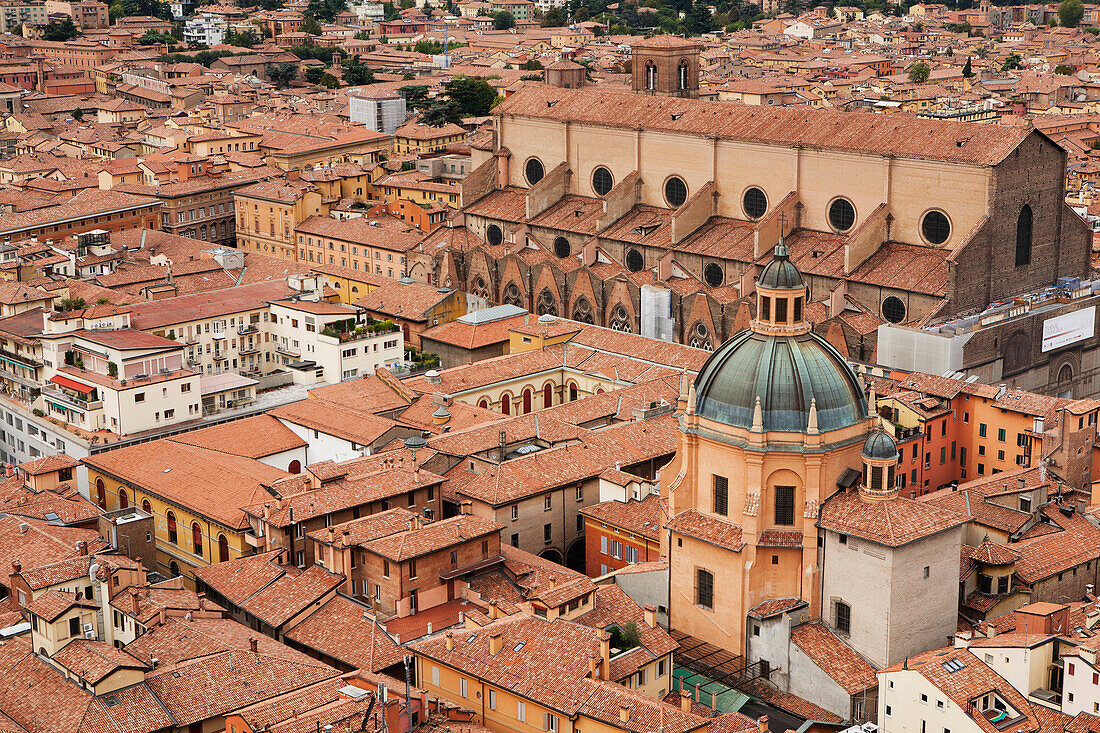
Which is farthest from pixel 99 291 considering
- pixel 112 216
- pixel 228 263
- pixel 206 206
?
pixel 206 206

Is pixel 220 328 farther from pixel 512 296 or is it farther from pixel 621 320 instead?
pixel 621 320

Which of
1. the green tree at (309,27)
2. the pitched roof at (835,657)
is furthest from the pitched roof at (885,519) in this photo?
the green tree at (309,27)

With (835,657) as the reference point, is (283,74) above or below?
above

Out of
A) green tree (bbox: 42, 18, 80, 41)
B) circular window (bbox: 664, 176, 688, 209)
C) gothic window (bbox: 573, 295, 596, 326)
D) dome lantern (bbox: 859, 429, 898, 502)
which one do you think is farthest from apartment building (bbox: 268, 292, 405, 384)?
green tree (bbox: 42, 18, 80, 41)

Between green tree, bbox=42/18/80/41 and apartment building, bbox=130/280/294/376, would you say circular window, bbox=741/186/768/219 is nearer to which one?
apartment building, bbox=130/280/294/376

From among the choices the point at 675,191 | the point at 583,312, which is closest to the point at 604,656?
the point at 583,312

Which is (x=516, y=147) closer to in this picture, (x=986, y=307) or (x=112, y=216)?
(x=112, y=216)
